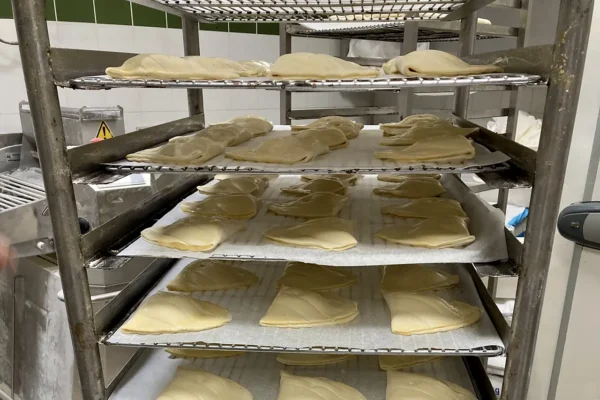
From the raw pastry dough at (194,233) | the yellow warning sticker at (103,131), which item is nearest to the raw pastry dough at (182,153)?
the raw pastry dough at (194,233)

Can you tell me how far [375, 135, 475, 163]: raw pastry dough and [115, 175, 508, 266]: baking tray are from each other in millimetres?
177

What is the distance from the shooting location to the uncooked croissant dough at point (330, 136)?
1.20 metres

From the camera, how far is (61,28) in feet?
7.44

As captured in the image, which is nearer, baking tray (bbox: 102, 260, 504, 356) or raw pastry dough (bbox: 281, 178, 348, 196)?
baking tray (bbox: 102, 260, 504, 356)

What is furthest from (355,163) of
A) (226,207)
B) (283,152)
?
(226,207)

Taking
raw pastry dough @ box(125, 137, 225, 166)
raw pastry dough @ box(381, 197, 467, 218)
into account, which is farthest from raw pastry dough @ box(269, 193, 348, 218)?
raw pastry dough @ box(125, 137, 225, 166)

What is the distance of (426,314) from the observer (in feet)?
3.07

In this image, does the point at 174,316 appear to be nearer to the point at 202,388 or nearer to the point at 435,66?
the point at 202,388

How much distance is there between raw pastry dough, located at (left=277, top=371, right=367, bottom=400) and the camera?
936 millimetres

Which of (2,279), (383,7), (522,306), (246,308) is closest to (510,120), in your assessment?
(383,7)

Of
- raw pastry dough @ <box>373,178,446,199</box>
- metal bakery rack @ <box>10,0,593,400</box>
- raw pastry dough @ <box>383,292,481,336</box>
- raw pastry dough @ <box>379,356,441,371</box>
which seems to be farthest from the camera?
raw pastry dough @ <box>373,178,446,199</box>

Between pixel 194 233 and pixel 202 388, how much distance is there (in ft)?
1.12

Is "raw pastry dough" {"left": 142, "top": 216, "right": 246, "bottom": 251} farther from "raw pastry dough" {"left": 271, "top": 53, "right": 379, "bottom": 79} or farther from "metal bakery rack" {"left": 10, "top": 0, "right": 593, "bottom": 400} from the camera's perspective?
"raw pastry dough" {"left": 271, "top": 53, "right": 379, "bottom": 79}

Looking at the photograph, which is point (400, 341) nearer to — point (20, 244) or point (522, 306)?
point (522, 306)
